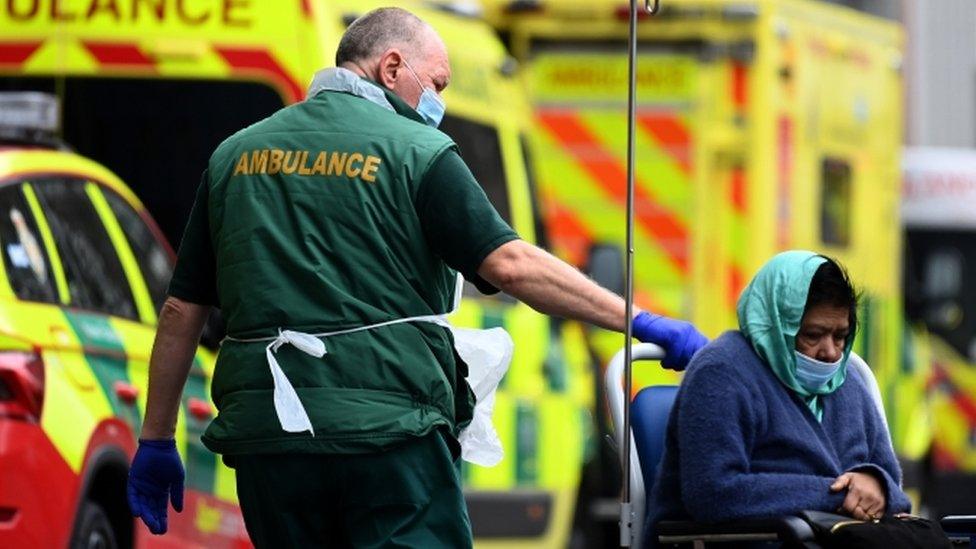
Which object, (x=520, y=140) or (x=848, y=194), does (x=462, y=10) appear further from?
(x=848, y=194)

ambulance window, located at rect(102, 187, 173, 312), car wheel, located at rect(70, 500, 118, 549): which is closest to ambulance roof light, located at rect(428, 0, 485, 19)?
ambulance window, located at rect(102, 187, 173, 312)

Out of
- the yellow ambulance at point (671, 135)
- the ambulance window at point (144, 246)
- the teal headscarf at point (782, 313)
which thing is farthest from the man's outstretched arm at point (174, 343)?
the yellow ambulance at point (671, 135)

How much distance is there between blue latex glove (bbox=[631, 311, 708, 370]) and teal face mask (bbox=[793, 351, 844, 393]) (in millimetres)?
264

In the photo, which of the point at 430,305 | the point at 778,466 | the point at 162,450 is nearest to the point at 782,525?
the point at 778,466

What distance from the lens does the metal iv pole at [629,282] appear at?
17.4 ft

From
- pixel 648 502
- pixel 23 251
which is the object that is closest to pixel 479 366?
pixel 648 502

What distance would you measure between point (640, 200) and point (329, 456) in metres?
8.45

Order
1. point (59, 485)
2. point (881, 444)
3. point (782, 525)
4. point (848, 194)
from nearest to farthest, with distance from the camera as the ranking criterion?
point (782, 525), point (881, 444), point (59, 485), point (848, 194)

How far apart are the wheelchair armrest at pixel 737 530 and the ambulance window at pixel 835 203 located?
8.71 m

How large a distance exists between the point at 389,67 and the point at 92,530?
2.96 metres

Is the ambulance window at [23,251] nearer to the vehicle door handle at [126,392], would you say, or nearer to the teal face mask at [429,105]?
the vehicle door handle at [126,392]

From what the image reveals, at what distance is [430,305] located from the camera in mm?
5133

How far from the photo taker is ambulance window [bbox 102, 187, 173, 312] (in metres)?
8.79

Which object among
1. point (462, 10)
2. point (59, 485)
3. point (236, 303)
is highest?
point (462, 10)
